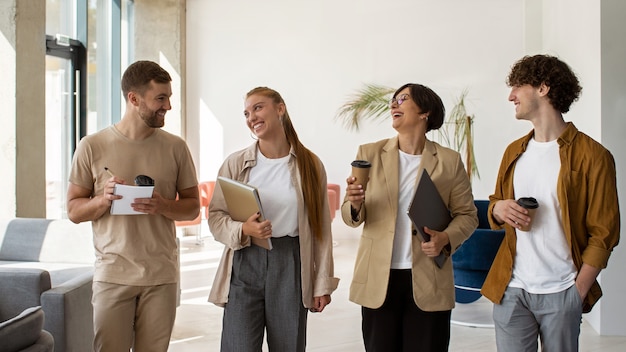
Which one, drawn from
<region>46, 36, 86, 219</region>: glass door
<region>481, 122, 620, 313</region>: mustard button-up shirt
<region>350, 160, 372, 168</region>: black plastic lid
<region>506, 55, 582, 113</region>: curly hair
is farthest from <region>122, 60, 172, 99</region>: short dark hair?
<region>46, 36, 86, 219</region>: glass door

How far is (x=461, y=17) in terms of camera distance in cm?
979

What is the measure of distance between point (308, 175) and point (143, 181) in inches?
26.0

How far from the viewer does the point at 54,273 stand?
5.06 m

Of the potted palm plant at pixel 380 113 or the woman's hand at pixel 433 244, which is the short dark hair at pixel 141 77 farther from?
the potted palm plant at pixel 380 113

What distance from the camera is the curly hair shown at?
252 centimetres

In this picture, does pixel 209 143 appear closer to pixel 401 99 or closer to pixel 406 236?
pixel 401 99

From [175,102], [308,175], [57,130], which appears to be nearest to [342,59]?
[175,102]

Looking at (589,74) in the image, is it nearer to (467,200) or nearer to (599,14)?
(599,14)

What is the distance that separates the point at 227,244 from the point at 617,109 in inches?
144

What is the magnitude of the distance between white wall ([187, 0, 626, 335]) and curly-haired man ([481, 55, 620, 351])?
638cm

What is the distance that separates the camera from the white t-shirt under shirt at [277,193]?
2641 mm

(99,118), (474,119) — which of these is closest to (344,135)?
(474,119)

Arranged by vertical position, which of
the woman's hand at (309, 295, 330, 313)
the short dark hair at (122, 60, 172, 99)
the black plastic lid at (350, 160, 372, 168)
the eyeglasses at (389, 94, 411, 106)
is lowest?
the woman's hand at (309, 295, 330, 313)

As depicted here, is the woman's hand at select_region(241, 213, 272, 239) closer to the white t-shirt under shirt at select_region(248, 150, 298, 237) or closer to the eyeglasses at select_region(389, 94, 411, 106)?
the white t-shirt under shirt at select_region(248, 150, 298, 237)
